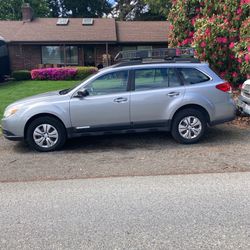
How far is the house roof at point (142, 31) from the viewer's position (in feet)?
85.6

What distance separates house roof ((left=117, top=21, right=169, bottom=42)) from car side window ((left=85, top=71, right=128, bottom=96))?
19675 millimetres

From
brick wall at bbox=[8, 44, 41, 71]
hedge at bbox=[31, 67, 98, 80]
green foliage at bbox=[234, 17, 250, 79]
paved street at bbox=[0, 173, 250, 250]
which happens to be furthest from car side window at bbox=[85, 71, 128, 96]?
brick wall at bbox=[8, 44, 41, 71]

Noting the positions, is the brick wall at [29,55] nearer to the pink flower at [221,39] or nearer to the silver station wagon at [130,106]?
the pink flower at [221,39]

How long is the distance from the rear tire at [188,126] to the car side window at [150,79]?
0.71 metres

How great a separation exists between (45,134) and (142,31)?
22042mm

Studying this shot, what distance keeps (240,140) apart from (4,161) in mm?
4674

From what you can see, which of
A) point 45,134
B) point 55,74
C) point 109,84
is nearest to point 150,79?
point 109,84

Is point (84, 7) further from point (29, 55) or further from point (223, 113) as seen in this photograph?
point (223, 113)

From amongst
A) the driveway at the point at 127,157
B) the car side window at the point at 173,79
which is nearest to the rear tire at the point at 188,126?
the driveway at the point at 127,157

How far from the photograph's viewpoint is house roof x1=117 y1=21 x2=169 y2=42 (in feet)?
85.6

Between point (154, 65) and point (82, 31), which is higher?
point (82, 31)

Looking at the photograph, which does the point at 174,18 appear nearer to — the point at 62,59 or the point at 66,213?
the point at 66,213

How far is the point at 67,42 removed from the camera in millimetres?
24969

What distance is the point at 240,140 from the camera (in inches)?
282
